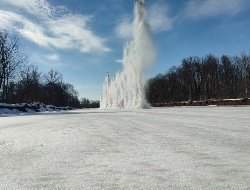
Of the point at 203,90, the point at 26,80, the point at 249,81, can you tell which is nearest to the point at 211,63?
the point at 203,90

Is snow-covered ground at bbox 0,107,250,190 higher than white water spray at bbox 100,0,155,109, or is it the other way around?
white water spray at bbox 100,0,155,109

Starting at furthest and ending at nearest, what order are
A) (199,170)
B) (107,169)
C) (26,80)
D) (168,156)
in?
(26,80) < (168,156) < (107,169) < (199,170)

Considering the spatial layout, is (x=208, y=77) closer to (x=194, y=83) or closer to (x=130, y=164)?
(x=194, y=83)

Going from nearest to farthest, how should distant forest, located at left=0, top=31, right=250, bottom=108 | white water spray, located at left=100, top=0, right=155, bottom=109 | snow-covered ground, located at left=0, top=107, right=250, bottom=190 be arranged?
snow-covered ground, located at left=0, top=107, right=250, bottom=190
white water spray, located at left=100, top=0, right=155, bottom=109
distant forest, located at left=0, top=31, right=250, bottom=108

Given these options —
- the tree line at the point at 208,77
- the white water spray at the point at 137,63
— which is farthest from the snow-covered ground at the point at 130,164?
the tree line at the point at 208,77

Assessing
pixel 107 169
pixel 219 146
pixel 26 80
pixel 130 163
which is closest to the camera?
pixel 107 169

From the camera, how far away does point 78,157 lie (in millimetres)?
5102

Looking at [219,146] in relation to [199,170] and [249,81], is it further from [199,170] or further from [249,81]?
[249,81]

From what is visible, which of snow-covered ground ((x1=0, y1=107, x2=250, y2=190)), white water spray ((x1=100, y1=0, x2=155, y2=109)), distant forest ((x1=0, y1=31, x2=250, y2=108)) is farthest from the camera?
distant forest ((x1=0, y1=31, x2=250, y2=108))

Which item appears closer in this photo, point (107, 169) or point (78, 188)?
point (78, 188)

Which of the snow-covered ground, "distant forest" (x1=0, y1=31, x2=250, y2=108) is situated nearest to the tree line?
"distant forest" (x1=0, y1=31, x2=250, y2=108)

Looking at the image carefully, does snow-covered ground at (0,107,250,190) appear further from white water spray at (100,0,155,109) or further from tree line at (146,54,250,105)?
tree line at (146,54,250,105)

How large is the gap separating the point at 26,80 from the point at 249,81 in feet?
153

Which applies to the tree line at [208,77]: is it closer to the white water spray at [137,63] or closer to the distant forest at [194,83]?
the distant forest at [194,83]
